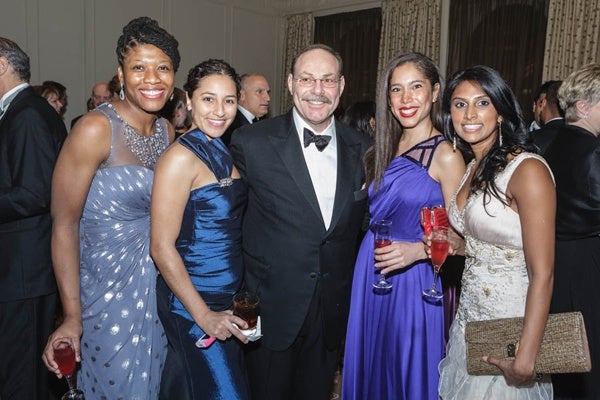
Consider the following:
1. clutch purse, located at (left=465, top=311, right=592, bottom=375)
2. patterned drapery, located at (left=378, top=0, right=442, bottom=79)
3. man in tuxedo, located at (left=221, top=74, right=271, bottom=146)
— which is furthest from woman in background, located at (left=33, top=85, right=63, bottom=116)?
patterned drapery, located at (left=378, top=0, right=442, bottom=79)

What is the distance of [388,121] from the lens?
2510 mm

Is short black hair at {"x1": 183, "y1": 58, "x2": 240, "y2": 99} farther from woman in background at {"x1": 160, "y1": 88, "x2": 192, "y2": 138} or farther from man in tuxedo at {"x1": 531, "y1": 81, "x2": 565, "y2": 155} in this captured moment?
woman in background at {"x1": 160, "y1": 88, "x2": 192, "y2": 138}

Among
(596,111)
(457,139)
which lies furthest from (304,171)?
(596,111)

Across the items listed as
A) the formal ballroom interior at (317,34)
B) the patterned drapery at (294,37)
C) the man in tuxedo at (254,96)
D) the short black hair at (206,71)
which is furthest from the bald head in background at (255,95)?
the patterned drapery at (294,37)

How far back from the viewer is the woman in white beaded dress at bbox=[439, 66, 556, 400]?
1.75m

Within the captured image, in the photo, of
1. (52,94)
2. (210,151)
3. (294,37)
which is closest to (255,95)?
(52,94)

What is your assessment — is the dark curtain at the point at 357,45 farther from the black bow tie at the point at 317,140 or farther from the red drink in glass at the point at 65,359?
the red drink in glass at the point at 65,359

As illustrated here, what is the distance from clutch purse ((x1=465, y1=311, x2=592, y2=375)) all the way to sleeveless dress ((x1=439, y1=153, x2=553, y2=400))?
112 mm

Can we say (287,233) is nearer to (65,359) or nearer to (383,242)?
(383,242)

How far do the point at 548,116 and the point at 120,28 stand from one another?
636 cm

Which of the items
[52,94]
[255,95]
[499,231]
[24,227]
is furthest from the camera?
[255,95]

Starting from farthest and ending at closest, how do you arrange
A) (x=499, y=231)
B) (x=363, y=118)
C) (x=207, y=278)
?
1. (x=363, y=118)
2. (x=207, y=278)
3. (x=499, y=231)

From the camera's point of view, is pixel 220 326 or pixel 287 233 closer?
pixel 220 326

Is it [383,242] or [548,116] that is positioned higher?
[548,116]
